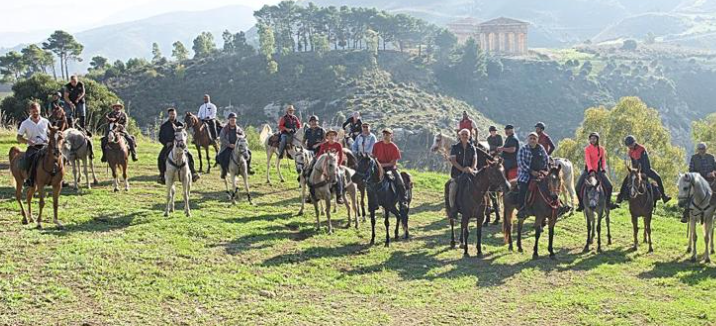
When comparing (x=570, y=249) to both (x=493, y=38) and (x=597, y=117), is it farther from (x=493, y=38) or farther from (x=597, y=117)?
(x=493, y=38)

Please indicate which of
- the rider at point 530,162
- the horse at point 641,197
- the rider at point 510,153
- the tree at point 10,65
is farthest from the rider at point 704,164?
the tree at point 10,65

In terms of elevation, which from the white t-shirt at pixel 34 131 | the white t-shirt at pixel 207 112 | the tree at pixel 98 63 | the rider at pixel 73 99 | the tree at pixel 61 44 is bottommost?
the white t-shirt at pixel 34 131

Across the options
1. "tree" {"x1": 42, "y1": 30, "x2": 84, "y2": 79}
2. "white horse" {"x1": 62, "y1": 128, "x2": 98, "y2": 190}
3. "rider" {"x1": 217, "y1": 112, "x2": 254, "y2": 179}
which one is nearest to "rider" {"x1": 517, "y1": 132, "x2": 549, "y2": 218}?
"rider" {"x1": 217, "y1": 112, "x2": 254, "y2": 179}

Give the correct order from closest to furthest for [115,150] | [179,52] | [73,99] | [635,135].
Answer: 1. [115,150]
2. [73,99]
3. [635,135]
4. [179,52]

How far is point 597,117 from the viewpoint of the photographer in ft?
139

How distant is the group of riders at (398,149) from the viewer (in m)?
14.3

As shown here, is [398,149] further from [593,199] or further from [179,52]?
[179,52]

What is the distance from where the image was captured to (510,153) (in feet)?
56.7

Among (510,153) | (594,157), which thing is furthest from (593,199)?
(510,153)

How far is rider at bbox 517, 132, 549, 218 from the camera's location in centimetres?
1427

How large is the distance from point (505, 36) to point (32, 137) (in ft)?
527

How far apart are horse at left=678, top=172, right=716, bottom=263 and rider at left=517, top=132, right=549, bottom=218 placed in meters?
3.61

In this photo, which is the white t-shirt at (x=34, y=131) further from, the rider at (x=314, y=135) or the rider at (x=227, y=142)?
the rider at (x=314, y=135)

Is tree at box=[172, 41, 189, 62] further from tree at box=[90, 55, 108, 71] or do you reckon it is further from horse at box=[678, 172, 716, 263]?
horse at box=[678, 172, 716, 263]
